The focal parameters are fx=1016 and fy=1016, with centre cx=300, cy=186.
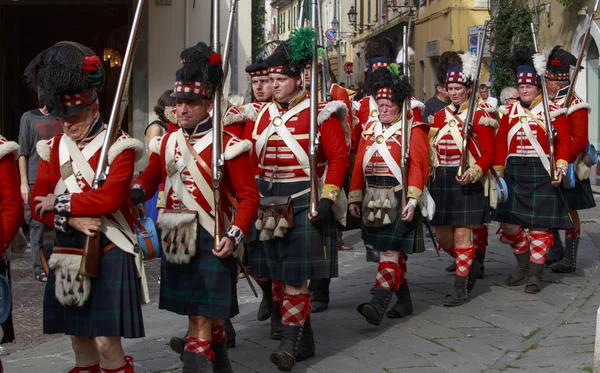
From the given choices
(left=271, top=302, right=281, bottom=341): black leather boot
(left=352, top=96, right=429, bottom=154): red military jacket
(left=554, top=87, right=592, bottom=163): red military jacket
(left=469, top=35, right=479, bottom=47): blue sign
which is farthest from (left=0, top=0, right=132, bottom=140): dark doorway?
(left=469, top=35, right=479, bottom=47): blue sign

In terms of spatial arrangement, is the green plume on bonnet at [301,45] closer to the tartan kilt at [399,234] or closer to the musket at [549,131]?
the tartan kilt at [399,234]

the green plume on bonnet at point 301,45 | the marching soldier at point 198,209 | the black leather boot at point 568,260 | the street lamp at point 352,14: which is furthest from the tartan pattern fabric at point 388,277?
the street lamp at point 352,14

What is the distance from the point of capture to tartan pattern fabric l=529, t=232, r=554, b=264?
8781 millimetres

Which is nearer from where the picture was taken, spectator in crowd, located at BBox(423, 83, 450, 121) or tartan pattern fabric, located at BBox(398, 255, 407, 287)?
tartan pattern fabric, located at BBox(398, 255, 407, 287)

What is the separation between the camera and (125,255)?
16.1ft

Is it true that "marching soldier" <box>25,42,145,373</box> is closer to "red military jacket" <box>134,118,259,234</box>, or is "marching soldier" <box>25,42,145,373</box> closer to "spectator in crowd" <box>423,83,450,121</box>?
"red military jacket" <box>134,118,259,234</box>

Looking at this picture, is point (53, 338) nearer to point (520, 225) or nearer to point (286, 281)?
point (286, 281)

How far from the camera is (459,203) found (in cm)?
841

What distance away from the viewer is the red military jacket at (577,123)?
9.23 metres

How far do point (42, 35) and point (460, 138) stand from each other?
10.4 m

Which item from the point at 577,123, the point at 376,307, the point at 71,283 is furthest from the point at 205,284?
the point at 577,123

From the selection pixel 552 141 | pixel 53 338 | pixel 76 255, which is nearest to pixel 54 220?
pixel 76 255

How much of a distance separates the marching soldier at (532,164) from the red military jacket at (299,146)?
2.70 meters

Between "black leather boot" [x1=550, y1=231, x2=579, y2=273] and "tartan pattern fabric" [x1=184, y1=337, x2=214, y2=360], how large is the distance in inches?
213
